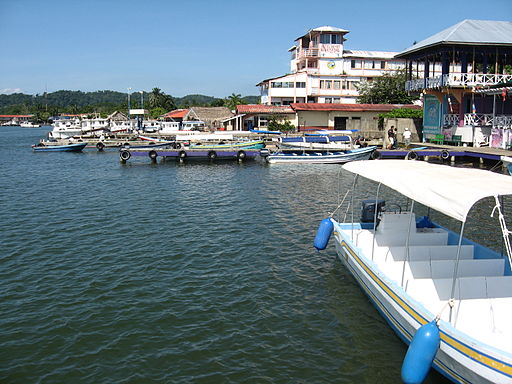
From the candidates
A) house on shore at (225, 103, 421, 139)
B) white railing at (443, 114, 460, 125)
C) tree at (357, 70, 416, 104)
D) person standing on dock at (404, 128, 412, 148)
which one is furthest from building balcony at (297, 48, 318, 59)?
white railing at (443, 114, 460, 125)

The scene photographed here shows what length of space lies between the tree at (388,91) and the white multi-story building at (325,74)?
129 inches

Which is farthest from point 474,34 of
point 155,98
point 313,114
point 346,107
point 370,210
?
point 155,98

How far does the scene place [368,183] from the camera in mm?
30359

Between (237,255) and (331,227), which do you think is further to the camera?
(237,255)

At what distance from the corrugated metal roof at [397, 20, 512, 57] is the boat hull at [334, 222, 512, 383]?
32.4 m

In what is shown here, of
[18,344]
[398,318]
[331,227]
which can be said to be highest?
[331,227]

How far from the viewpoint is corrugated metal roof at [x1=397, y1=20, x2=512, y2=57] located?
1528 inches

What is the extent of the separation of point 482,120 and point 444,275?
107 feet

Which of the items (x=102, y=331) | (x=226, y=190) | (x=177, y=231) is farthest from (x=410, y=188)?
(x=226, y=190)

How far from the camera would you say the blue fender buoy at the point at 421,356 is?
26.0 feet

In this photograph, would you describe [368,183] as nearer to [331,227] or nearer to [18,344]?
[331,227]

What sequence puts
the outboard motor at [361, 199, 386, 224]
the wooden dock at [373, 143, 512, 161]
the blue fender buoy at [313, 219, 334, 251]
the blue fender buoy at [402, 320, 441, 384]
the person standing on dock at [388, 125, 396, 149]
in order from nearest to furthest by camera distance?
the blue fender buoy at [402, 320, 441, 384]
the blue fender buoy at [313, 219, 334, 251]
the outboard motor at [361, 199, 386, 224]
the wooden dock at [373, 143, 512, 161]
the person standing on dock at [388, 125, 396, 149]

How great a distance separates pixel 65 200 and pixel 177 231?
35.7 ft

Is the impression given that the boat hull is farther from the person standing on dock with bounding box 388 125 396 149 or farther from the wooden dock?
the person standing on dock with bounding box 388 125 396 149
